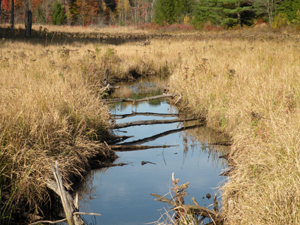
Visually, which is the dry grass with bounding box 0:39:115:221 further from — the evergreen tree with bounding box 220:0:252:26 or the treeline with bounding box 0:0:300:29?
the evergreen tree with bounding box 220:0:252:26

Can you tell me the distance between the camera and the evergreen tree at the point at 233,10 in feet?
102

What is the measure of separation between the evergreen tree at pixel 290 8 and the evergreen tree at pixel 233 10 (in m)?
3.33

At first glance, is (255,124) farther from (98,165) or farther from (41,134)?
(41,134)

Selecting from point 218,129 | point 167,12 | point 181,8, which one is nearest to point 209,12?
point 167,12

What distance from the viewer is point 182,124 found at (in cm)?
677

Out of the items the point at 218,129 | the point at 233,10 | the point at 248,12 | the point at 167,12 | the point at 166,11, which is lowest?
the point at 218,129

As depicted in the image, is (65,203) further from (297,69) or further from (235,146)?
(297,69)

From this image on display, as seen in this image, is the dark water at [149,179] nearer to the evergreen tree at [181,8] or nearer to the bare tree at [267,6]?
the bare tree at [267,6]

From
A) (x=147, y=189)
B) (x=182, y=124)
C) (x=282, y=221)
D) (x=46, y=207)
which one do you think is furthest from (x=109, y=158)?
(x=282, y=221)

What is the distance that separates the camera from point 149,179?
430 cm

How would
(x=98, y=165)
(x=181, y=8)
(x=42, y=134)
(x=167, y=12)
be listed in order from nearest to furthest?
(x=42, y=134) → (x=98, y=165) → (x=167, y=12) → (x=181, y=8)

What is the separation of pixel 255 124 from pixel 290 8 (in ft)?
105

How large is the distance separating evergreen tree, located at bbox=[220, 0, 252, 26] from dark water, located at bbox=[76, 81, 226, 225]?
91.5 ft

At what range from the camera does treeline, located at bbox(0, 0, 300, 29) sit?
103 feet
